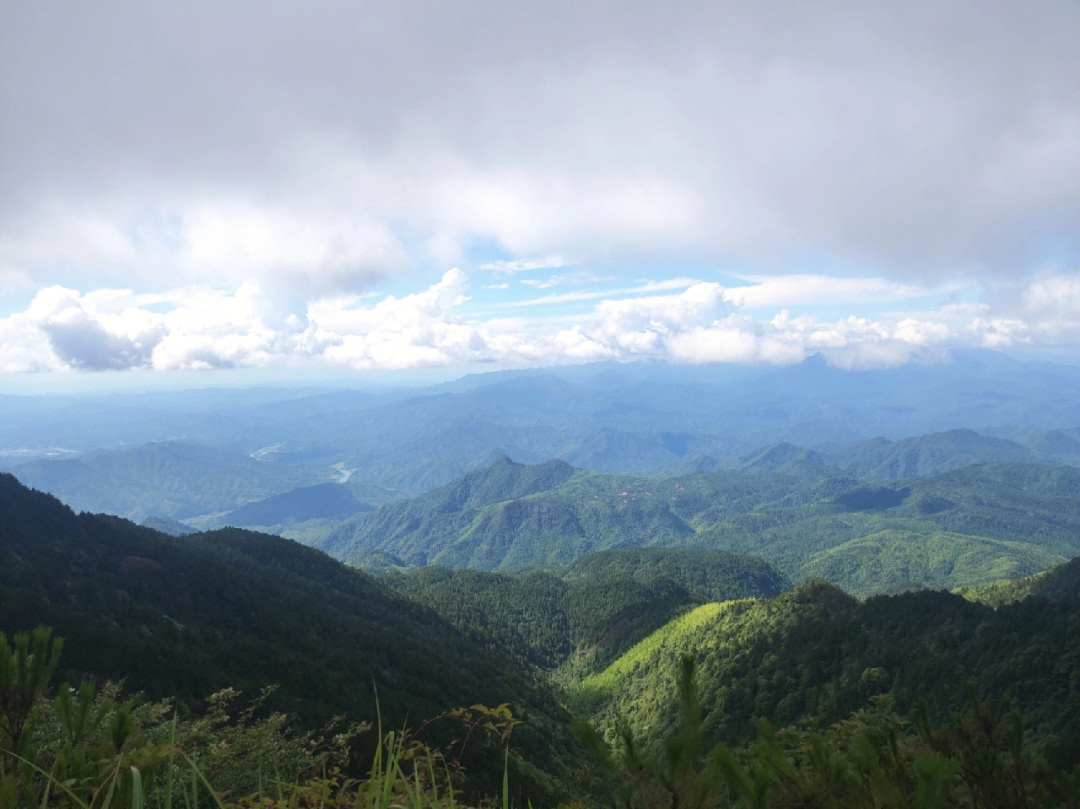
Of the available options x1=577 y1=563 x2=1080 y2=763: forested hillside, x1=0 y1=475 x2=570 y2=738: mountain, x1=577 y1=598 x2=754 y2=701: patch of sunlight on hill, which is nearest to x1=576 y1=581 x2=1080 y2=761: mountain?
x1=577 y1=563 x2=1080 y2=763: forested hillside

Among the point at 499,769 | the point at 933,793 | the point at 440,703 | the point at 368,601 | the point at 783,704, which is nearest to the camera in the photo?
the point at 933,793

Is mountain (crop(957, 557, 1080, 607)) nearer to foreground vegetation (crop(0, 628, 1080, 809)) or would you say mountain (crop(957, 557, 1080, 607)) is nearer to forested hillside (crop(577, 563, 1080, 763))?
forested hillside (crop(577, 563, 1080, 763))

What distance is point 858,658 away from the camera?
311ft

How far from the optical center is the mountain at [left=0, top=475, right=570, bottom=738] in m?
65.7

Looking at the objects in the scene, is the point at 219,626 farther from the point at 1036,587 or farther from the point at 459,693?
the point at 1036,587

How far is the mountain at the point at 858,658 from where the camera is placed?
7175 centimetres

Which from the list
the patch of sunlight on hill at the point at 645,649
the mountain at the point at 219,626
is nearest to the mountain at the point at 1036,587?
the patch of sunlight on hill at the point at 645,649

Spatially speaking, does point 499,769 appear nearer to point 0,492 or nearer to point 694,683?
point 694,683

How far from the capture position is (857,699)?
81938 millimetres

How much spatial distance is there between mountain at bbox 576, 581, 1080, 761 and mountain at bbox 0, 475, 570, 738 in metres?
29.0

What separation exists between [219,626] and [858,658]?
105125mm

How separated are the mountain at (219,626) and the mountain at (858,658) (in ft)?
95.3

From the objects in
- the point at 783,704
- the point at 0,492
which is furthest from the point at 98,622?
the point at 783,704

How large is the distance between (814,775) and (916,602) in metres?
122
